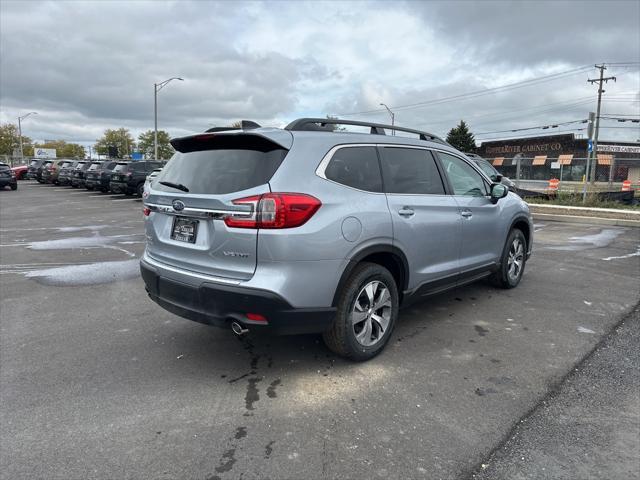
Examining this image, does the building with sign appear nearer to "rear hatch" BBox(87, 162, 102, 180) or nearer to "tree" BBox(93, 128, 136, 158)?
"rear hatch" BBox(87, 162, 102, 180)

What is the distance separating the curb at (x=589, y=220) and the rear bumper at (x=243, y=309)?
13.4m

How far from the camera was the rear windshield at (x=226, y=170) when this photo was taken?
333 centimetres

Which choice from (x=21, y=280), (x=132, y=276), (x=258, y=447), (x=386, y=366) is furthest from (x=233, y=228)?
(x=21, y=280)

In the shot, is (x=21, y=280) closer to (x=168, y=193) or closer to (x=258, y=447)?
(x=168, y=193)

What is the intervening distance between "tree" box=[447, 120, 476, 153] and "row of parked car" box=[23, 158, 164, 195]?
165ft

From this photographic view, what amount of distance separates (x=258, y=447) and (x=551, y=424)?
1.83 meters

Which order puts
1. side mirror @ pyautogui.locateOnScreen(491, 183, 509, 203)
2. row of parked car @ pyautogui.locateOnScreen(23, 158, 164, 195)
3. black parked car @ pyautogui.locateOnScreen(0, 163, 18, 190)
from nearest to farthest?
side mirror @ pyautogui.locateOnScreen(491, 183, 509, 203) < row of parked car @ pyautogui.locateOnScreen(23, 158, 164, 195) < black parked car @ pyautogui.locateOnScreen(0, 163, 18, 190)

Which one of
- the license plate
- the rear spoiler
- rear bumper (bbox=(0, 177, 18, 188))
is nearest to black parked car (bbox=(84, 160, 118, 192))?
rear bumper (bbox=(0, 177, 18, 188))

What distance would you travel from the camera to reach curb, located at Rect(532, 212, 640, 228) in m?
13.6

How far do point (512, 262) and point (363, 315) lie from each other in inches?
122

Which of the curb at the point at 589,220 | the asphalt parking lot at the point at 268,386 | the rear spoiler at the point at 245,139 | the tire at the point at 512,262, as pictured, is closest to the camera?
the asphalt parking lot at the point at 268,386

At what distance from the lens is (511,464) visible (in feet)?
8.50

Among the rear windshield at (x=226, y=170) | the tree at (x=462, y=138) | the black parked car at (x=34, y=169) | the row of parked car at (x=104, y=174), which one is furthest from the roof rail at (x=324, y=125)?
the tree at (x=462, y=138)

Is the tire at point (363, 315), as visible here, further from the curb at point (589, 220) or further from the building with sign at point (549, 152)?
the building with sign at point (549, 152)
